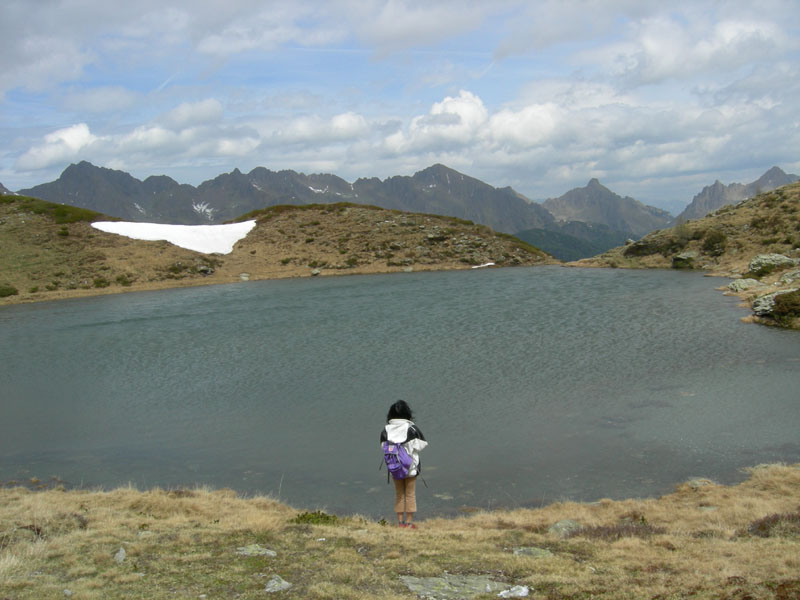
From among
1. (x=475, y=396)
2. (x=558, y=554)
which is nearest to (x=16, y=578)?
(x=558, y=554)

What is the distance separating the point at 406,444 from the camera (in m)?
13.0

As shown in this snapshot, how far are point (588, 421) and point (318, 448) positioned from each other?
9.51 m

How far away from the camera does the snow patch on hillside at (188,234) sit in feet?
305

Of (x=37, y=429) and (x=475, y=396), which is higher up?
(x=475, y=396)

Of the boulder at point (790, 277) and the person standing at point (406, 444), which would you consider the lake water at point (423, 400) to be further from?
the boulder at point (790, 277)

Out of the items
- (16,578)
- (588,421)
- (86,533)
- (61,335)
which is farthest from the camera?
(61,335)

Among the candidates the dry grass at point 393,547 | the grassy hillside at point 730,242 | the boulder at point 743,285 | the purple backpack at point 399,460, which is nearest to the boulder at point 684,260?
the grassy hillside at point 730,242

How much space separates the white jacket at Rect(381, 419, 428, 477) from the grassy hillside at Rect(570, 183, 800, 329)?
5093 cm

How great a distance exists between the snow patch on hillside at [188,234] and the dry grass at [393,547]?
82538 mm

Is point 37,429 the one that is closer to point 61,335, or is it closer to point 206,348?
point 206,348

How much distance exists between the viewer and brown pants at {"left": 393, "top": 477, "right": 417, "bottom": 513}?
13305 millimetres

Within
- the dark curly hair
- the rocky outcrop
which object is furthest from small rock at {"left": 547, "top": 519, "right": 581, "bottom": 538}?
the rocky outcrop

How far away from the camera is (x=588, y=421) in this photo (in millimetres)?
20406

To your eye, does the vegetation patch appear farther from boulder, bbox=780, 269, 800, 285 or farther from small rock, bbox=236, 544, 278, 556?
boulder, bbox=780, 269, 800, 285
